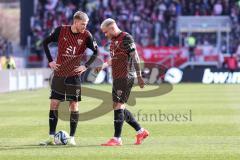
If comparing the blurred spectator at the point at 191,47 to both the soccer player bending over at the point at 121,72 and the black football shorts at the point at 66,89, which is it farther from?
the black football shorts at the point at 66,89

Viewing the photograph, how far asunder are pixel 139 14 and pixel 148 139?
1327 inches

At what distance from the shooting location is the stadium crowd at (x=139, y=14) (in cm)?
4466

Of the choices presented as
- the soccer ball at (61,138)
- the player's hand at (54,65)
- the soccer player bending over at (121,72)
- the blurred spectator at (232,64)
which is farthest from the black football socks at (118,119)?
the blurred spectator at (232,64)

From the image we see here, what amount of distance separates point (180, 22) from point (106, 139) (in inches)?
1273

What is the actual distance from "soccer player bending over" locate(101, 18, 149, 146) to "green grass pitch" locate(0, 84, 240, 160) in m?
0.28

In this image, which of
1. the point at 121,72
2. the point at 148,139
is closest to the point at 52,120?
the point at 121,72

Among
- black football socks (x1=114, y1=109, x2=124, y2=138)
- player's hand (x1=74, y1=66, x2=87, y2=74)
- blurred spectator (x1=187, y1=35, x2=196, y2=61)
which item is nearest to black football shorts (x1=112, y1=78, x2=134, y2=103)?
black football socks (x1=114, y1=109, x2=124, y2=138)

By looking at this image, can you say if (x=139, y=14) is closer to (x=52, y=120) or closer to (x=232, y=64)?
(x=232, y=64)

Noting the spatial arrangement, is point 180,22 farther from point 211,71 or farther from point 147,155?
point 147,155

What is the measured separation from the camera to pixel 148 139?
13227 millimetres

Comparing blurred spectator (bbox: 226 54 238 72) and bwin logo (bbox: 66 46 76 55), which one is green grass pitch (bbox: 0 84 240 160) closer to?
bwin logo (bbox: 66 46 76 55)

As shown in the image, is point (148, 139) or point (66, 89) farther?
point (148, 139)

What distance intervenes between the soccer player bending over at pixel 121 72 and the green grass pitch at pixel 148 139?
28 centimetres

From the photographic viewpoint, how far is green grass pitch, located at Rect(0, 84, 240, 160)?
10.9 m
